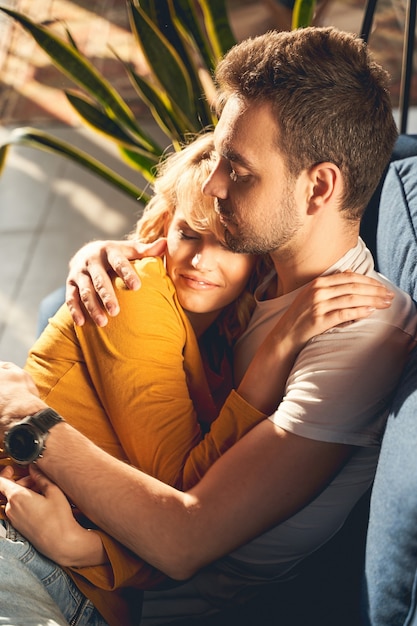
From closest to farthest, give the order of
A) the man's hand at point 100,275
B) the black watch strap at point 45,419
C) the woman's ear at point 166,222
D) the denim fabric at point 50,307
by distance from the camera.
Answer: the black watch strap at point 45,419 < the man's hand at point 100,275 < the woman's ear at point 166,222 < the denim fabric at point 50,307

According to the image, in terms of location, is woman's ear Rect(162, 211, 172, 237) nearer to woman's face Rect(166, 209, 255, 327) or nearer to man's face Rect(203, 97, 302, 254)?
woman's face Rect(166, 209, 255, 327)

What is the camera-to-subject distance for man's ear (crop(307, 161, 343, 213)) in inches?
51.8

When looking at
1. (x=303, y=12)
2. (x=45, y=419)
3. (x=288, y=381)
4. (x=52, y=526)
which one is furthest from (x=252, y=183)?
(x=303, y=12)

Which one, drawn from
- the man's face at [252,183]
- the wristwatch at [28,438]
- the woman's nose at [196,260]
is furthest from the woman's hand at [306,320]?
the wristwatch at [28,438]

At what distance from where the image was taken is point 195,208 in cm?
149

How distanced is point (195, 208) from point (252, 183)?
17 cm

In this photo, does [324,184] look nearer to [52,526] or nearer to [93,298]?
[93,298]

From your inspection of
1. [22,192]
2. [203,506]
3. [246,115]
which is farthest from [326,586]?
[22,192]

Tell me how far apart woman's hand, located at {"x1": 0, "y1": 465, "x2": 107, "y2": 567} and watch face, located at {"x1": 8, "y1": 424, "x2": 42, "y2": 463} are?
5cm

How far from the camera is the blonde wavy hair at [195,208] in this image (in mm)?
1487

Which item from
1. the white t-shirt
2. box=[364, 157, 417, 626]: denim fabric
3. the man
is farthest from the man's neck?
box=[364, 157, 417, 626]: denim fabric

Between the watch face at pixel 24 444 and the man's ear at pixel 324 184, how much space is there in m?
0.60

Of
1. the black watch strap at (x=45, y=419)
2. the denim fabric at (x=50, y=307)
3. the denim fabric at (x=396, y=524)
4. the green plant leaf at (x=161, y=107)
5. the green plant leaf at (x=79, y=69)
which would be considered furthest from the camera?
the green plant leaf at (x=161, y=107)

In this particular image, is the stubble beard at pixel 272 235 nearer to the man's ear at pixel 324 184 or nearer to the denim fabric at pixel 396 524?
the man's ear at pixel 324 184
